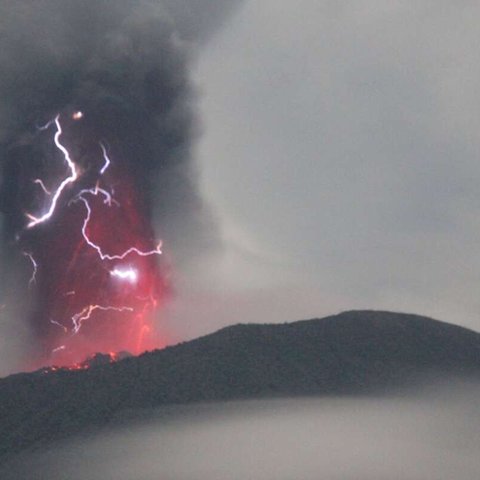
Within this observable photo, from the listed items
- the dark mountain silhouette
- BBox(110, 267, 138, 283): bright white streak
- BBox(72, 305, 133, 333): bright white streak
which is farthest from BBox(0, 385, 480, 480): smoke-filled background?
BBox(110, 267, 138, 283): bright white streak

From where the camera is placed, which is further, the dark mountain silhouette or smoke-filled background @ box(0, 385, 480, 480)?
the dark mountain silhouette

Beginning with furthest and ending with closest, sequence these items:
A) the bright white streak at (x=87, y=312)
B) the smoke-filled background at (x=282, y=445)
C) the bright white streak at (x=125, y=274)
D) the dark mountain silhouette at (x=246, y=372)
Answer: the bright white streak at (x=125, y=274) → the bright white streak at (x=87, y=312) → the dark mountain silhouette at (x=246, y=372) → the smoke-filled background at (x=282, y=445)

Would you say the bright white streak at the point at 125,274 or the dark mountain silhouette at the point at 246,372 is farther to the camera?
the bright white streak at the point at 125,274

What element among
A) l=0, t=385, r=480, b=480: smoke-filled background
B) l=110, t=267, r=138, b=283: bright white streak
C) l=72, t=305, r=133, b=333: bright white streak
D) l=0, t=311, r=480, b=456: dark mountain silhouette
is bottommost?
l=0, t=385, r=480, b=480: smoke-filled background

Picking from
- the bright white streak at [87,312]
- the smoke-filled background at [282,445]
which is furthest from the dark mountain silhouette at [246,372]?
the bright white streak at [87,312]

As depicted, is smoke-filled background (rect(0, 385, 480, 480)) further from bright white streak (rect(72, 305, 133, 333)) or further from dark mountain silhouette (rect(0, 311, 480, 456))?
bright white streak (rect(72, 305, 133, 333))

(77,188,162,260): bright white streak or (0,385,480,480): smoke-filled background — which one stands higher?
(77,188,162,260): bright white streak

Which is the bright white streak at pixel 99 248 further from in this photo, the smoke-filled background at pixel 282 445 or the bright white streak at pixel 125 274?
the smoke-filled background at pixel 282 445

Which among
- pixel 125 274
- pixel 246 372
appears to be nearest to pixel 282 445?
pixel 246 372

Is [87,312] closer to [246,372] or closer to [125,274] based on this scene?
[125,274]
